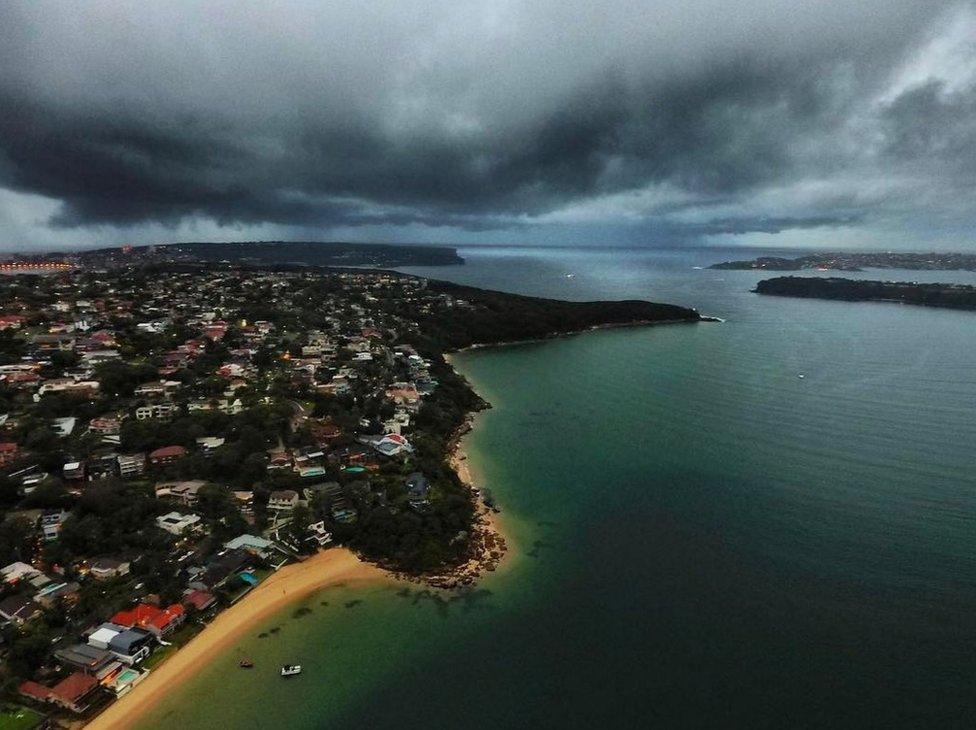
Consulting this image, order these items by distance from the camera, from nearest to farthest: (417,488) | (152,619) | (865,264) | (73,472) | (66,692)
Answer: (66,692) < (152,619) < (73,472) < (417,488) < (865,264)

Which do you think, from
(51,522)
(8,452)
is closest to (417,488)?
(51,522)

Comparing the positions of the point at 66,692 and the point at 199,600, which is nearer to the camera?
the point at 66,692

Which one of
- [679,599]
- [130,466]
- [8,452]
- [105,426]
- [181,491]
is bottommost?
[679,599]

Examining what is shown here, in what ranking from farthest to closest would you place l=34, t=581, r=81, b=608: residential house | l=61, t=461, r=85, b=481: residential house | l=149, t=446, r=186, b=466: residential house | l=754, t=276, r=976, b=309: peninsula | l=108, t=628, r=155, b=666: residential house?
1. l=754, t=276, r=976, b=309: peninsula
2. l=149, t=446, r=186, b=466: residential house
3. l=61, t=461, r=85, b=481: residential house
4. l=34, t=581, r=81, b=608: residential house
5. l=108, t=628, r=155, b=666: residential house

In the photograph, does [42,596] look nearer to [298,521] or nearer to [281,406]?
[298,521]

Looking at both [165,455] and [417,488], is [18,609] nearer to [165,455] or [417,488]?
[165,455]

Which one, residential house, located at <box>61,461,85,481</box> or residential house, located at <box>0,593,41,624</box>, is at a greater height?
residential house, located at <box>61,461,85,481</box>

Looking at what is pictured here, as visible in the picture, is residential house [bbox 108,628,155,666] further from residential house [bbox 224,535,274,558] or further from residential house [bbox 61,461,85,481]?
residential house [bbox 61,461,85,481]

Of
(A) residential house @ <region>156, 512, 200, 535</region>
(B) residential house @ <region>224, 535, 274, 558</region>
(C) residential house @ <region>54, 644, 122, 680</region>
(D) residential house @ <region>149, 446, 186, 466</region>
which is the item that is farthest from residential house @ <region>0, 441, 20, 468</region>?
(C) residential house @ <region>54, 644, 122, 680</region>
